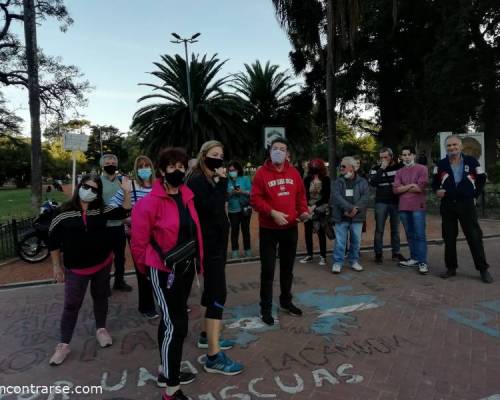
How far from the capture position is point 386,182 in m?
6.16

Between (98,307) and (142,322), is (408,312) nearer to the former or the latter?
(142,322)

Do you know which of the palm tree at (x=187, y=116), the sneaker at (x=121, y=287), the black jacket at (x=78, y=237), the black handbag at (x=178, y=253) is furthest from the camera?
the palm tree at (x=187, y=116)

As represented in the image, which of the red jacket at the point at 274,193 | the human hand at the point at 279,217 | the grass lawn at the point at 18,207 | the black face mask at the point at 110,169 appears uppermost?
the black face mask at the point at 110,169

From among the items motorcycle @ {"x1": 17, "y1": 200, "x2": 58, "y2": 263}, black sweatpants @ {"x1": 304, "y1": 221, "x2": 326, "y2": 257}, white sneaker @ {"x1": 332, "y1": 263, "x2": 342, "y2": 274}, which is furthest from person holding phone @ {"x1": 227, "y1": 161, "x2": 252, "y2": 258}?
motorcycle @ {"x1": 17, "y1": 200, "x2": 58, "y2": 263}

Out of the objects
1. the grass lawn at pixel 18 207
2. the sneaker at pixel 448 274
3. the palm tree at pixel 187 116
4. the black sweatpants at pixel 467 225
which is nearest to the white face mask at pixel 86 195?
the black sweatpants at pixel 467 225

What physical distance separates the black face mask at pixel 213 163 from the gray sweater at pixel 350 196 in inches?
124

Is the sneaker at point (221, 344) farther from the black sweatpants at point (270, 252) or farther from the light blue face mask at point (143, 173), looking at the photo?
the light blue face mask at point (143, 173)

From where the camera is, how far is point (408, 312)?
4.28m

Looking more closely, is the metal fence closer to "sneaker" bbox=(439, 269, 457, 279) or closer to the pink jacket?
the pink jacket

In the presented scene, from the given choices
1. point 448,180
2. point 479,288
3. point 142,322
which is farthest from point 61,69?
point 479,288

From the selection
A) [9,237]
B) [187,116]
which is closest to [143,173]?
[9,237]

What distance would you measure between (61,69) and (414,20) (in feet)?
50.7

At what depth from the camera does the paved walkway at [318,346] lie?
114 inches

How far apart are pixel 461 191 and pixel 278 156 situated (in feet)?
9.53
